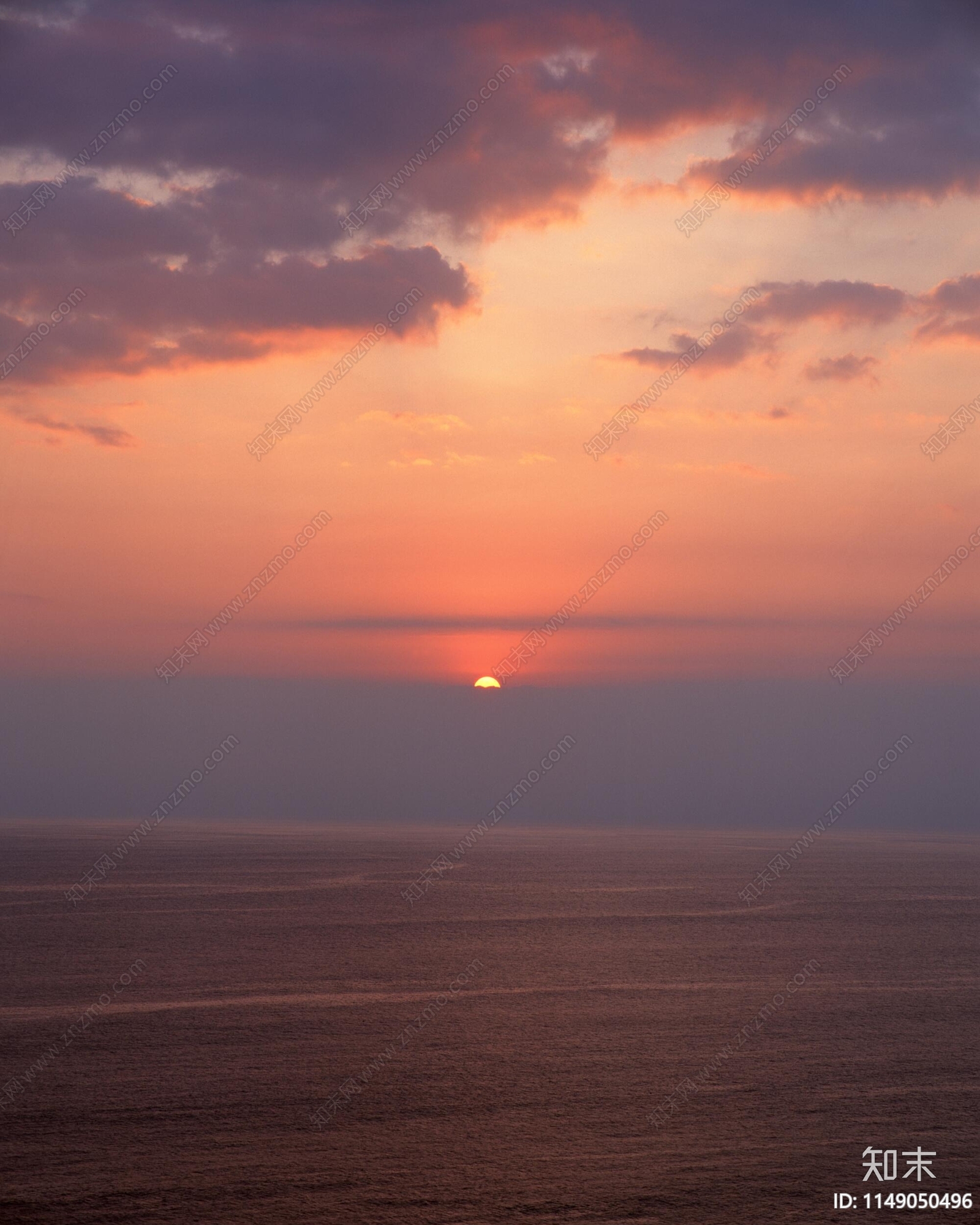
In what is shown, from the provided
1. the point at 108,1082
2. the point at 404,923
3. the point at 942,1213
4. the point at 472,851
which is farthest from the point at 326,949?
the point at 472,851

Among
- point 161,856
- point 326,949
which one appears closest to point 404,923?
point 326,949

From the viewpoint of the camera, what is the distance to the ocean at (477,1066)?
19.2m

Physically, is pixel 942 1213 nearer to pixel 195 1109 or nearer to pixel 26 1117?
pixel 195 1109

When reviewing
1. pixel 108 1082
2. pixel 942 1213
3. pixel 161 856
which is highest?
pixel 161 856

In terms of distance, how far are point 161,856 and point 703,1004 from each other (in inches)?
4119

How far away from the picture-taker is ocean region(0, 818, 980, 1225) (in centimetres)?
1920

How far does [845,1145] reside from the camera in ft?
72.4

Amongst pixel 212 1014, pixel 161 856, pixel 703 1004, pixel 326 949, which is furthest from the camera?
pixel 161 856

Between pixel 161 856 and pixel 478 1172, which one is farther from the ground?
pixel 161 856

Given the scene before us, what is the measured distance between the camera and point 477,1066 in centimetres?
2750

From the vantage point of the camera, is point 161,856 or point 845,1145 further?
point 161,856

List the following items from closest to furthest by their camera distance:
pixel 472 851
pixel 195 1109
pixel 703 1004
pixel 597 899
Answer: pixel 195 1109 < pixel 703 1004 < pixel 597 899 < pixel 472 851

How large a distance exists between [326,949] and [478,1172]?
29.7 meters

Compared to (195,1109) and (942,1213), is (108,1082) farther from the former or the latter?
(942,1213)
